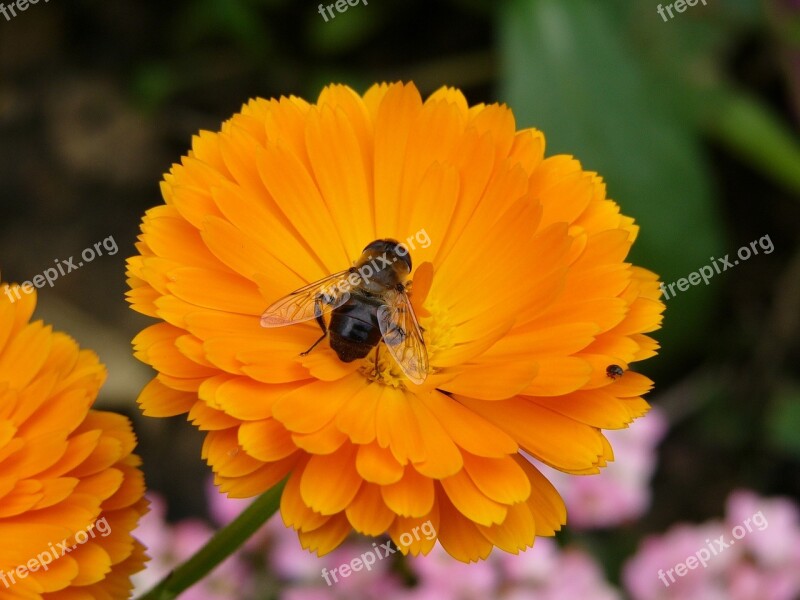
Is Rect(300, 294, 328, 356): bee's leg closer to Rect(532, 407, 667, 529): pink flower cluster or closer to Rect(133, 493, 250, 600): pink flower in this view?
Rect(133, 493, 250, 600): pink flower

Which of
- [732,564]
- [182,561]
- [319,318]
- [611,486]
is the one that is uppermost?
[319,318]

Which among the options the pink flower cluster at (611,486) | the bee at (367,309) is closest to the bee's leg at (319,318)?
the bee at (367,309)

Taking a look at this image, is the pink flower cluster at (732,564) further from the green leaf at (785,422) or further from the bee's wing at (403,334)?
the bee's wing at (403,334)

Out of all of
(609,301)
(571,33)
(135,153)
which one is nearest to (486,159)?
(609,301)

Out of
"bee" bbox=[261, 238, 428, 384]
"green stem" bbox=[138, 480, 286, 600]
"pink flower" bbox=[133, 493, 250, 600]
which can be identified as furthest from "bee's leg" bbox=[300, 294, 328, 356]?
"pink flower" bbox=[133, 493, 250, 600]

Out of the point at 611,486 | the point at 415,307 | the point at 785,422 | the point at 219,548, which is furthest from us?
the point at 785,422

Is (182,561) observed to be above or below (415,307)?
below

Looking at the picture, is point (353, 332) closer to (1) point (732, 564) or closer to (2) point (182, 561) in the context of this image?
(2) point (182, 561)

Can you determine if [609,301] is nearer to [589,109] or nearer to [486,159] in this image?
[486,159]

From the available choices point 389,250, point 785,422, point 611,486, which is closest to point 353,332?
point 389,250
